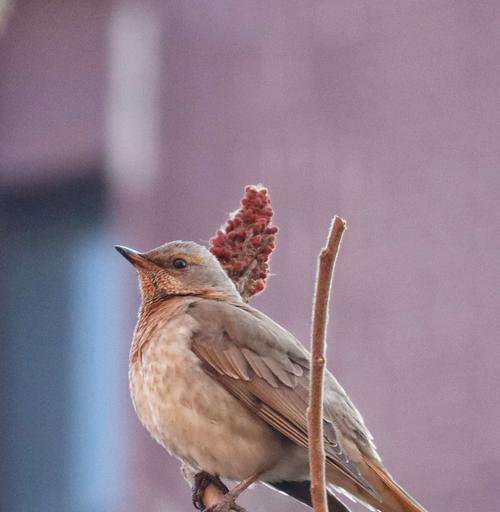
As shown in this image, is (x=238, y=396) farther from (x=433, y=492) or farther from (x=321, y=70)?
(x=321, y=70)

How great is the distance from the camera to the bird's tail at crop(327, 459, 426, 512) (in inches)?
164

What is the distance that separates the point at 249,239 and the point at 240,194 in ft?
21.6

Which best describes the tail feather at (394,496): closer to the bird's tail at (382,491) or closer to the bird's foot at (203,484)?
the bird's tail at (382,491)

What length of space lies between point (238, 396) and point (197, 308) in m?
0.41

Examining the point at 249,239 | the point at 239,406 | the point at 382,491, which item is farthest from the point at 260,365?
the point at 382,491

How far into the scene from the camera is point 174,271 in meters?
5.09

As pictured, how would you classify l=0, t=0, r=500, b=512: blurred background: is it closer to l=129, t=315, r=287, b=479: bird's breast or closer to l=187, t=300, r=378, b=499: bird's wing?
l=187, t=300, r=378, b=499: bird's wing

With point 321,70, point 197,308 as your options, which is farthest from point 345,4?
point 197,308

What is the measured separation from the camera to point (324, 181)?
1055 centimetres

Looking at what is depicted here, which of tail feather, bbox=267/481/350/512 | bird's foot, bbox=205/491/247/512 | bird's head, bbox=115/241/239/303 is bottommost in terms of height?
bird's foot, bbox=205/491/247/512

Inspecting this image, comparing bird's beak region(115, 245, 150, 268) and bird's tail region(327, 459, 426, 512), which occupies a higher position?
bird's beak region(115, 245, 150, 268)

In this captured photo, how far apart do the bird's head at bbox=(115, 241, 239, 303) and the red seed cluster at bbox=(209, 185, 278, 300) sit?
0.27m

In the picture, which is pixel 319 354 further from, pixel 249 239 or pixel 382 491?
Result: pixel 249 239

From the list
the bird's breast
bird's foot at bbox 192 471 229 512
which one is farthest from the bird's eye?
bird's foot at bbox 192 471 229 512
